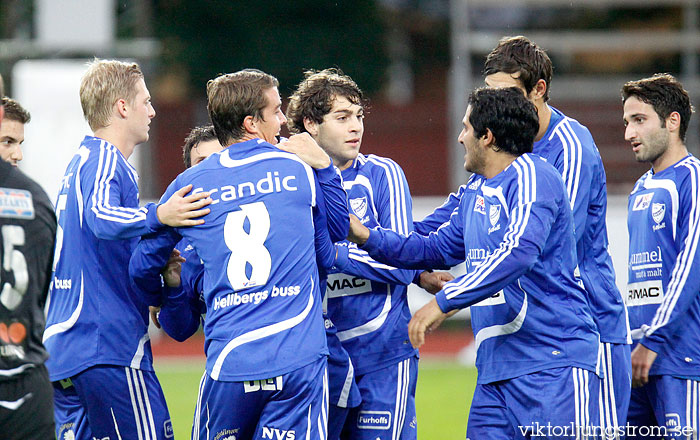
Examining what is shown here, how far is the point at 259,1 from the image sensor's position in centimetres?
2450

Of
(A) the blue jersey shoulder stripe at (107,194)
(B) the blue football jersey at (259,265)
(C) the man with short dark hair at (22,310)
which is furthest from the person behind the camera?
(A) the blue jersey shoulder stripe at (107,194)

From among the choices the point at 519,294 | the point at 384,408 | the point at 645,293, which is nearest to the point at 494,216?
the point at 519,294

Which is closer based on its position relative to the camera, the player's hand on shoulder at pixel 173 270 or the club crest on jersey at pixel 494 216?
the club crest on jersey at pixel 494 216

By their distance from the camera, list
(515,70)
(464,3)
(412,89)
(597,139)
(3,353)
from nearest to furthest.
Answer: (3,353), (515,70), (464,3), (597,139), (412,89)

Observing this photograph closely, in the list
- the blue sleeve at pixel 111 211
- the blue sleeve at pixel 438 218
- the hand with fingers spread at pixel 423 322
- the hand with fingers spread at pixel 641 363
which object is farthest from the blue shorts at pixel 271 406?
the hand with fingers spread at pixel 641 363

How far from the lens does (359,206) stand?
16.9 feet

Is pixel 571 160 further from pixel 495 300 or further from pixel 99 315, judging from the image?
pixel 99 315

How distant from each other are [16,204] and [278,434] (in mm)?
1464

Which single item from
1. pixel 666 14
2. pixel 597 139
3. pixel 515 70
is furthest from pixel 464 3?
pixel 515 70

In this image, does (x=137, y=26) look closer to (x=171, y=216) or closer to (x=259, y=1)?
(x=259, y=1)

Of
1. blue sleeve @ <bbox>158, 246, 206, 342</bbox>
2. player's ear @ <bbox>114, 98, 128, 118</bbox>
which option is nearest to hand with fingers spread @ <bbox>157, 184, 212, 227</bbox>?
blue sleeve @ <bbox>158, 246, 206, 342</bbox>

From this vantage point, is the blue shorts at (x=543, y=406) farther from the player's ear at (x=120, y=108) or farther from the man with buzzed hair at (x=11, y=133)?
the man with buzzed hair at (x=11, y=133)

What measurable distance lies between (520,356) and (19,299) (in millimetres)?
2277

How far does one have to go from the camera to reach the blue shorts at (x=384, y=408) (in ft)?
16.2
